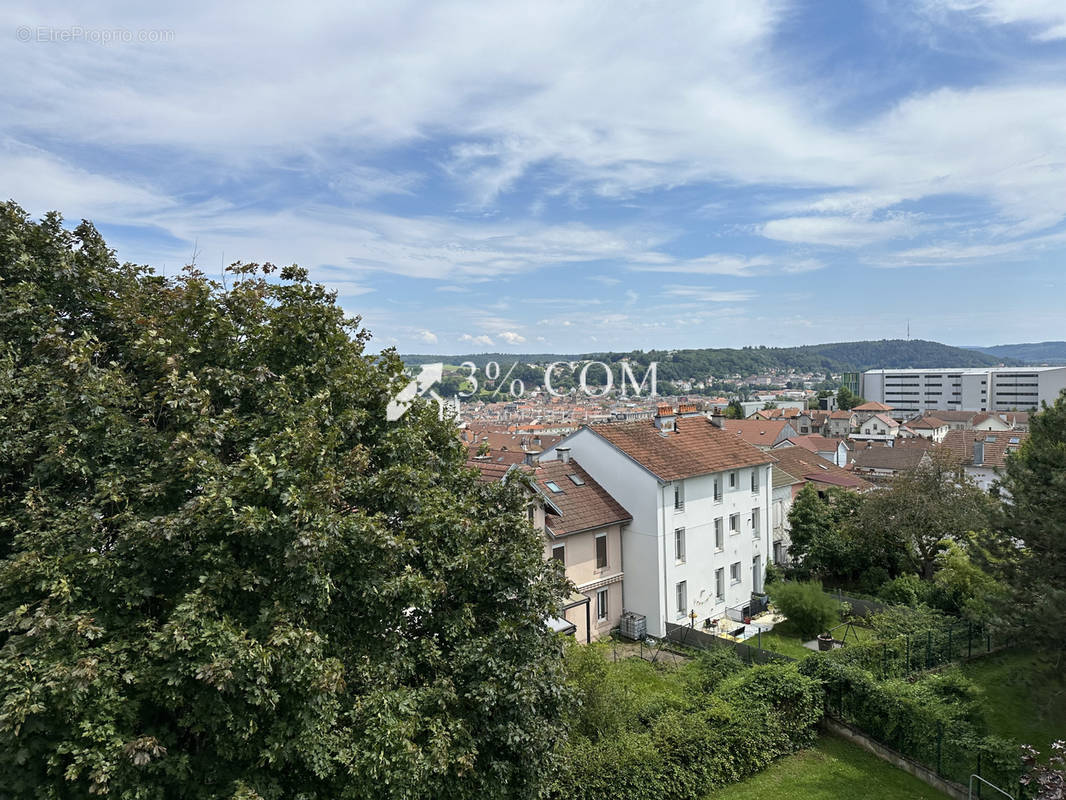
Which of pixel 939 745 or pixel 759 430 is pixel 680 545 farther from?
pixel 759 430

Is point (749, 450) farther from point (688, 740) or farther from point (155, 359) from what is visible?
point (155, 359)

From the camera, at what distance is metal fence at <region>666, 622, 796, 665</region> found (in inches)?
917

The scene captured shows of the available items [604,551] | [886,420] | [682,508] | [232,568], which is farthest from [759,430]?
[232,568]

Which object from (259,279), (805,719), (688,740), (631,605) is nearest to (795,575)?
(631,605)

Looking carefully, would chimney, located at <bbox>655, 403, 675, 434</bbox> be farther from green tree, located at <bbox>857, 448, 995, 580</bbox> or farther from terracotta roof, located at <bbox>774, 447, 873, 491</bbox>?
terracotta roof, located at <bbox>774, 447, 873, 491</bbox>

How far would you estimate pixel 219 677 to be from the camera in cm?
798

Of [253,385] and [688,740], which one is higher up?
[253,385]

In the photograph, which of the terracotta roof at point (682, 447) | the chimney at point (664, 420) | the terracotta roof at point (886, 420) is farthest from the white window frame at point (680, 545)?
the terracotta roof at point (886, 420)

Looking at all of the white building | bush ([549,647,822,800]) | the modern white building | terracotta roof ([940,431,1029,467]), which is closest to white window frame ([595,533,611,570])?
the white building

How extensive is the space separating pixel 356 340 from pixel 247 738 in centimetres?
747

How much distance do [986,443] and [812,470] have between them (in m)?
20.8

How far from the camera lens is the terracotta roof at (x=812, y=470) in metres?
50.7

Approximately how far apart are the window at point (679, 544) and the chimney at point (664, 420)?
5329mm

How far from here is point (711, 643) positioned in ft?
87.5
